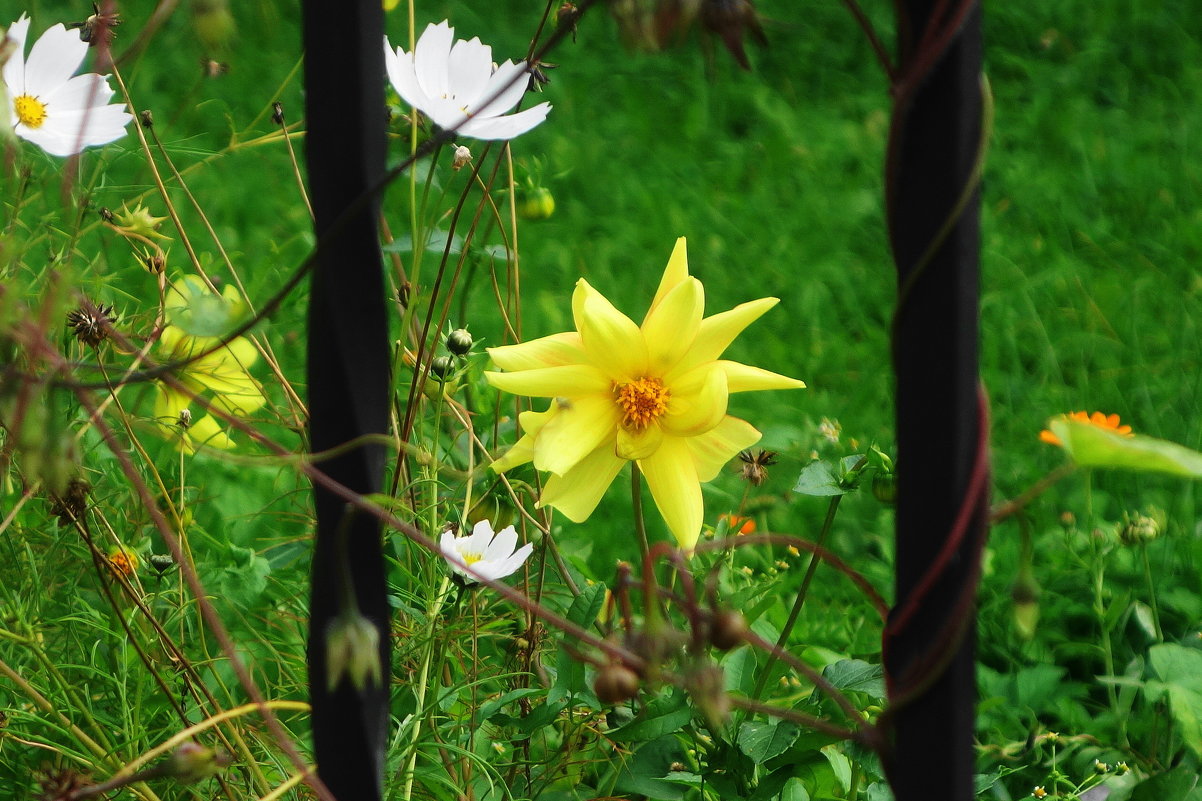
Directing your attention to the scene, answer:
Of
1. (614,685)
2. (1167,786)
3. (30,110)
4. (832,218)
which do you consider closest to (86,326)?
(30,110)

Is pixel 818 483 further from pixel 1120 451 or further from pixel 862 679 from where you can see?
pixel 1120 451

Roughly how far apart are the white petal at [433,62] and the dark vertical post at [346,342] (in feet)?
0.70

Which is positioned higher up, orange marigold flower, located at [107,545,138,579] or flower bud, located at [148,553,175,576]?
orange marigold flower, located at [107,545,138,579]

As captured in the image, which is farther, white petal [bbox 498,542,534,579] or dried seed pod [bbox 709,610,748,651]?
white petal [bbox 498,542,534,579]

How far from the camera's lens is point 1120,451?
1.63 feet

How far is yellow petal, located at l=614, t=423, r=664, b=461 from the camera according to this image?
831mm

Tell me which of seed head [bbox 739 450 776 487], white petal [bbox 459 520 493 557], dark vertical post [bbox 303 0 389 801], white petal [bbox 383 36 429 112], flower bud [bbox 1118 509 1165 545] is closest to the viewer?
dark vertical post [bbox 303 0 389 801]

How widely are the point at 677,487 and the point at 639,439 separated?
0.04 metres

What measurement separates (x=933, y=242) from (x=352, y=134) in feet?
0.87

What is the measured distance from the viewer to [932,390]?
21.1 inches

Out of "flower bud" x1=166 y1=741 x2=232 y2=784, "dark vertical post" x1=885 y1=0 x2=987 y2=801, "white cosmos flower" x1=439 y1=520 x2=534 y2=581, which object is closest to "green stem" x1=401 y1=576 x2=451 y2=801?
"white cosmos flower" x1=439 y1=520 x2=534 y2=581

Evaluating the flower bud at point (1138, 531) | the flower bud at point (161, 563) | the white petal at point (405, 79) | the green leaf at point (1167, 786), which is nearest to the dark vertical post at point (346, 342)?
the white petal at point (405, 79)

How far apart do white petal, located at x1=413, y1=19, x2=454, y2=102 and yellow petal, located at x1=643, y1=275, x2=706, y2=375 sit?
0.20m

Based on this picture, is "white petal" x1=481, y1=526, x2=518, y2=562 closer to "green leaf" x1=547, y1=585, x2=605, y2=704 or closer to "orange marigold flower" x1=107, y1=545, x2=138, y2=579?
"green leaf" x1=547, y1=585, x2=605, y2=704
